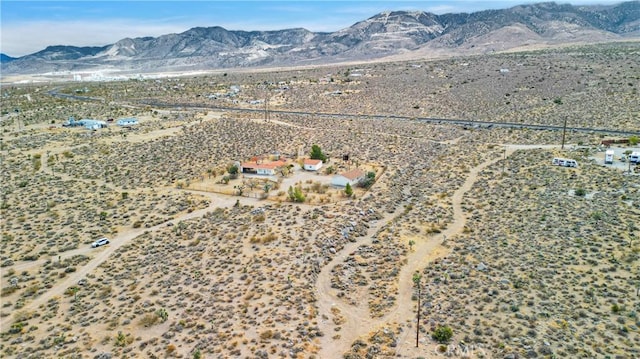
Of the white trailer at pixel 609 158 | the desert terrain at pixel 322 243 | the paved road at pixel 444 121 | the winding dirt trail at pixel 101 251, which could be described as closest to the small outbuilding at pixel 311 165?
the desert terrain at pixel 322 243

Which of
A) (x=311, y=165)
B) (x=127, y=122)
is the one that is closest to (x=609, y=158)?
(x=311, y=165)

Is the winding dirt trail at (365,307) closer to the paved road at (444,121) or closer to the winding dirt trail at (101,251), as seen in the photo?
the winding dirt trail at (101,251)

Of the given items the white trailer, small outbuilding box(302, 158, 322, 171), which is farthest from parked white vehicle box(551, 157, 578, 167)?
small outbuilding box(302, 158, 322, 171)

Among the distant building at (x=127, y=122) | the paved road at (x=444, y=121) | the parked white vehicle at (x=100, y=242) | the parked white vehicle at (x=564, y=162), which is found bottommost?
the parked white vehicle at (x=100, y=242)

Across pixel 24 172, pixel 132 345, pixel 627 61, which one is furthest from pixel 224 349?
pixel 627 61

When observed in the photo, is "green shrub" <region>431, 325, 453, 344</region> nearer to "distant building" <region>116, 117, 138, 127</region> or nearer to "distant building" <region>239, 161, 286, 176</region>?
"distant building" <region>239, 161, 286, 176</region>

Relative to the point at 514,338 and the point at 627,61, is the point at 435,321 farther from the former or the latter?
the point at 627,61

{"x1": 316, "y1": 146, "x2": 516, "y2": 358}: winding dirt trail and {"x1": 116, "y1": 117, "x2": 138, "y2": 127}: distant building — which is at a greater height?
{"x1": 116, "y1": 117, "x2": 138, "y2": 127}: distant building

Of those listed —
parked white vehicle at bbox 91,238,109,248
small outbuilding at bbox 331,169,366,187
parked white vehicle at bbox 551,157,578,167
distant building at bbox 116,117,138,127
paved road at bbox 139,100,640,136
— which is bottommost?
parked white vehicle at bbox 91,238,109,248
